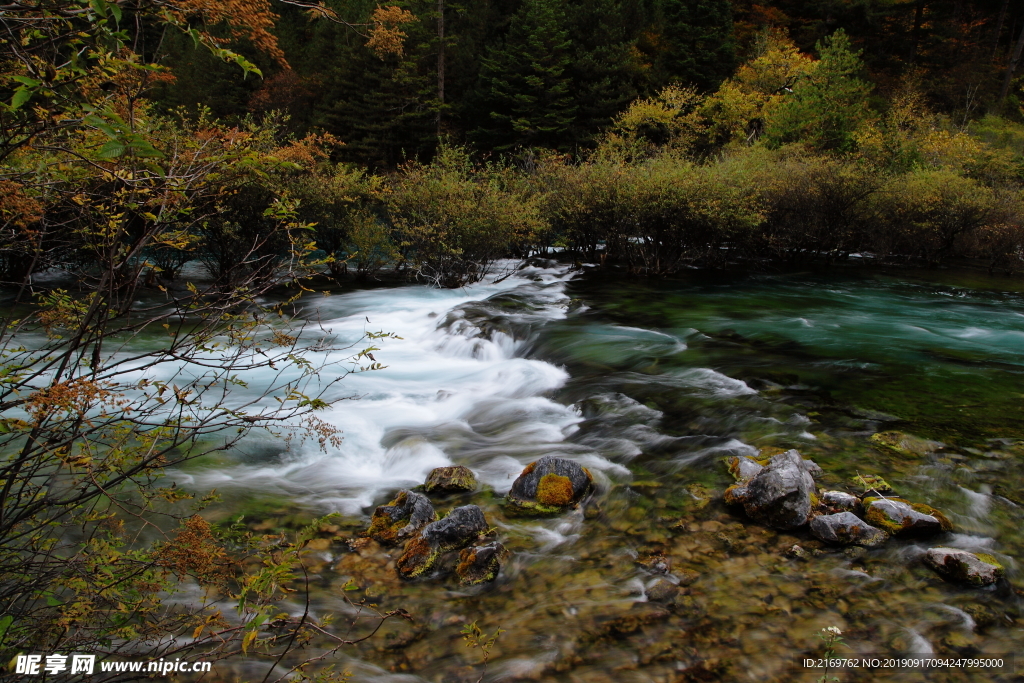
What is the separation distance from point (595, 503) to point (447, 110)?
3929 cm

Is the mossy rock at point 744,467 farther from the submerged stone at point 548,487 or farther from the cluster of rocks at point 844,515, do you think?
the submerged stone at point 548,487

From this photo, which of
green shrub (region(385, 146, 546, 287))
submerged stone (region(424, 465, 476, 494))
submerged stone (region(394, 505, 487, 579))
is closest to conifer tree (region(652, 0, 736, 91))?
green shrub (region(385, 146, 546, 287))

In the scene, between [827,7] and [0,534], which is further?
[827,7]

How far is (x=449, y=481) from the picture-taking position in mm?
6016

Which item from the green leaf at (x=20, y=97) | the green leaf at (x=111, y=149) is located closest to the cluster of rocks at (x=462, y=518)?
the green leaf at (x=111, y=149)

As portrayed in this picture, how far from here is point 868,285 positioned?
57.9 feet

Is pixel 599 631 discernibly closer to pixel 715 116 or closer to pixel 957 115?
pixel 715 116

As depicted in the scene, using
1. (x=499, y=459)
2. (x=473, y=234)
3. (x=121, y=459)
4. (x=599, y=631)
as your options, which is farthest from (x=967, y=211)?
(x=121, y=459)

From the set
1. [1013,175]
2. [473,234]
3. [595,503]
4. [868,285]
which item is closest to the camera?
[595,503]

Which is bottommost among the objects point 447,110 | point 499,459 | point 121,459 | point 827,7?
point 499,459

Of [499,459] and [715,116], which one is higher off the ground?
[715,116]

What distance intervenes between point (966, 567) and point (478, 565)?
3.65 meters

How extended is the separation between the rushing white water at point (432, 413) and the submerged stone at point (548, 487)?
39 centimetres

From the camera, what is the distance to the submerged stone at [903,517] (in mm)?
4789
